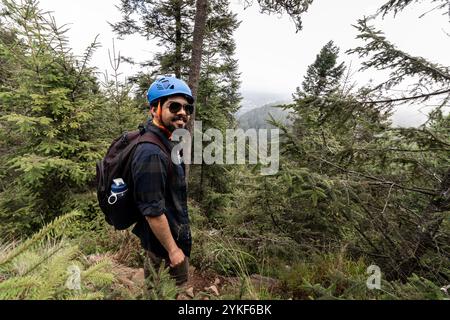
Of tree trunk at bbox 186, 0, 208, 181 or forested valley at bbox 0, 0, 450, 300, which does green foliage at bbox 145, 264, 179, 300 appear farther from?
tree trunk at bbox 186, 0, 208, 181

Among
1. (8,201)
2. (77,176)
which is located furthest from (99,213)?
(8,201)

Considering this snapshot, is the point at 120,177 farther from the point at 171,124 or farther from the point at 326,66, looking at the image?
the point at 326,66

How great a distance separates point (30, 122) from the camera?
550 centimetres

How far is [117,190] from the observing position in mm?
2500

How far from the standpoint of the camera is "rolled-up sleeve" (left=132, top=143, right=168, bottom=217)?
233 cm

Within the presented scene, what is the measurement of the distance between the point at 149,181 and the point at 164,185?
16 cm

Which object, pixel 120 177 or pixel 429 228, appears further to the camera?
pixel 429 228

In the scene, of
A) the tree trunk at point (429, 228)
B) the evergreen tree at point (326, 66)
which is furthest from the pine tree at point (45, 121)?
the evergreen tree at point (326, 66)

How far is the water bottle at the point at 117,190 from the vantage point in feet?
8.20

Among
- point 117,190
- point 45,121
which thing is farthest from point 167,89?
point 45,121
